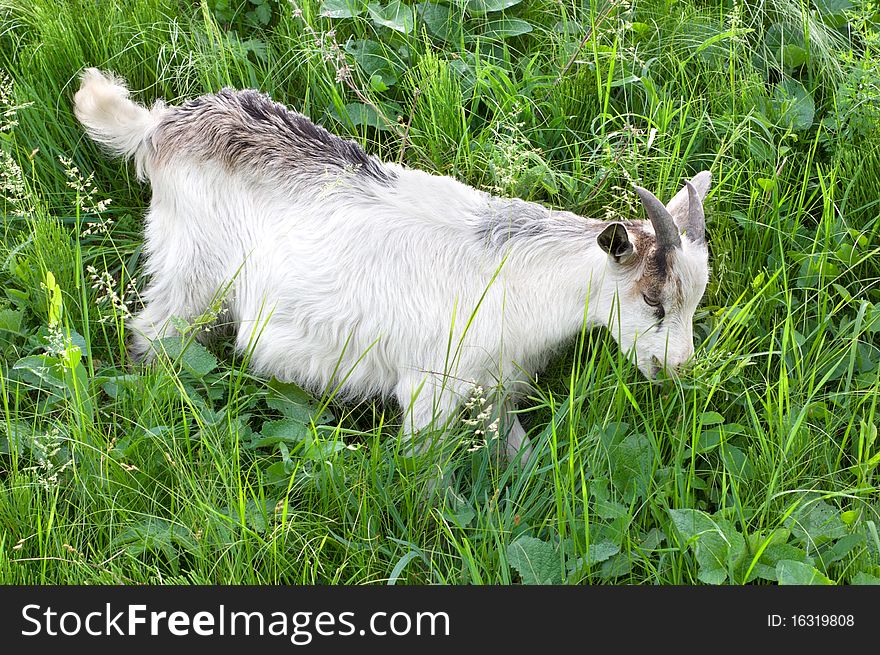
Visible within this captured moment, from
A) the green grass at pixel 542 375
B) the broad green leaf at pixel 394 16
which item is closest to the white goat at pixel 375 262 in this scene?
the green grass at pixel 542 375

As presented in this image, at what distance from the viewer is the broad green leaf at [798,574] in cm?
266

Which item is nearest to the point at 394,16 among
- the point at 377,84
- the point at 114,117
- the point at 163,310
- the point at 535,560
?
the point at 377,84

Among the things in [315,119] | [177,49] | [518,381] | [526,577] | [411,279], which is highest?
A: [177,49]

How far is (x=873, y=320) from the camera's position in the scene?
11.6ft

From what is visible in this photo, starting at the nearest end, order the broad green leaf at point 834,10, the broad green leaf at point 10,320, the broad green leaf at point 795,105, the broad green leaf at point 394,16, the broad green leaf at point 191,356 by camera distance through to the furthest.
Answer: the broad green leaf at point 191,356, the broad green leaf at point 10,320, the broad green leaf at point 795,105, the broad green leaf at point 394,16, the broad green leaf at point 834,10

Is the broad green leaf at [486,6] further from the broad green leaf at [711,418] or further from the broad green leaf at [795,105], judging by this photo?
the broad green leaf at [711,418]

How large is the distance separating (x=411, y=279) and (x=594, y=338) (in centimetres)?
76

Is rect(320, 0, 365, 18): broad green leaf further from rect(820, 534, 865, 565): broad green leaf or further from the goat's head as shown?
rect(820, 534, 865, 565): broad green leaf

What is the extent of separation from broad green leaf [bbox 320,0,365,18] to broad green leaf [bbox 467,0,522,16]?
1.66 ft

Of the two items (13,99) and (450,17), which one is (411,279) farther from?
(13,99)

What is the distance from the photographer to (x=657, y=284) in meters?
3.11

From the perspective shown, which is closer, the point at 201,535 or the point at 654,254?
the point at 201,535

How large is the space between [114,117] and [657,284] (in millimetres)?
2205

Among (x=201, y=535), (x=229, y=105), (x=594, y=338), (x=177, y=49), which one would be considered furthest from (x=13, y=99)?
(x=594, y=338)
